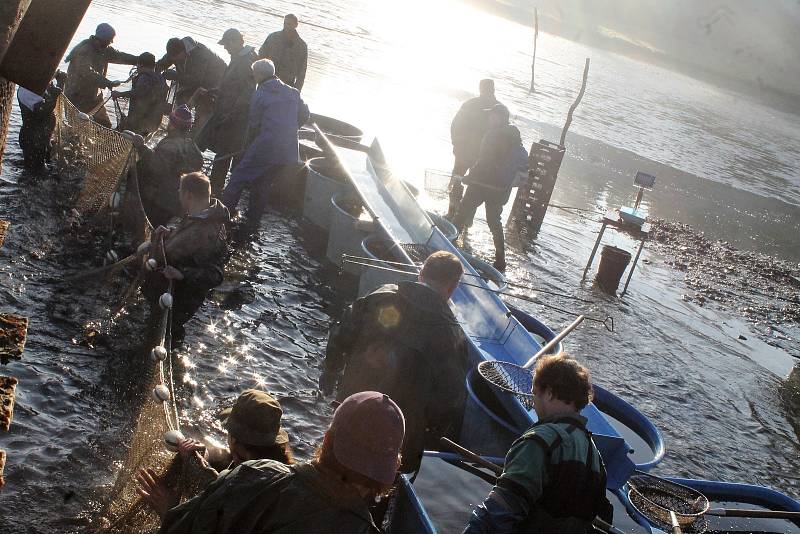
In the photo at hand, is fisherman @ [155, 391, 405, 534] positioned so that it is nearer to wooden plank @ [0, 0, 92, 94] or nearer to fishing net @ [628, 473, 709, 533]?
wooden plank @ [0, 0, 92, 94]

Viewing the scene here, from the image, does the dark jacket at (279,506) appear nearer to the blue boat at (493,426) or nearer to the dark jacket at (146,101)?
the blue boat at (493,426)

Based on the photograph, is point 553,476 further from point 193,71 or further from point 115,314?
point 193,71

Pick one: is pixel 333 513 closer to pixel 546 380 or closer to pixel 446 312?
pixel 546 380

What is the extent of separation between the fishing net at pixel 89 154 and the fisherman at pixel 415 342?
3.81 m

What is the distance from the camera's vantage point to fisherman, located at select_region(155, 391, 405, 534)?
109 inches

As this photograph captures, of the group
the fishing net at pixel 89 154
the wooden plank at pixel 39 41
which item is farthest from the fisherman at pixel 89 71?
the wooden plank at pixel 39 41

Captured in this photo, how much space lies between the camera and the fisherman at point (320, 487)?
9.05ft

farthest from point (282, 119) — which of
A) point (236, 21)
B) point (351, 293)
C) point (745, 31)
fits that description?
point (745, 31)

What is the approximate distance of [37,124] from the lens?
418 inches

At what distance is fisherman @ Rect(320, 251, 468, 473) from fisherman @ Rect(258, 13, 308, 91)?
30.8ft

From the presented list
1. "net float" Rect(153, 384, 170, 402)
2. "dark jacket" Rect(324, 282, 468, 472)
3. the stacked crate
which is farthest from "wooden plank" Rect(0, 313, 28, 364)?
the stacked crate

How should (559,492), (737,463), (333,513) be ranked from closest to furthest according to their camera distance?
(333,513) → (559,492) → (737,463)

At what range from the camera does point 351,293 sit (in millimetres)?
10133

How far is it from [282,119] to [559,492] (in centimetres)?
775
